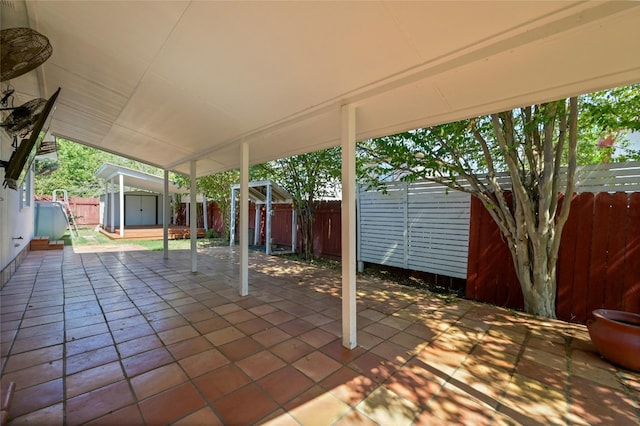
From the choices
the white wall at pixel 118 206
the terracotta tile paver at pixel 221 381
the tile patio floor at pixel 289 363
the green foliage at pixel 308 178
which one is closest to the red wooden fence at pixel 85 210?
the white wall at pixel 118 206

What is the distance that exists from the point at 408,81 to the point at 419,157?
6.43ft

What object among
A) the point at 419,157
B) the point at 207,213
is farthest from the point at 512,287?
the point at 207,213

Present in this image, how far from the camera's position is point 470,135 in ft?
13.5

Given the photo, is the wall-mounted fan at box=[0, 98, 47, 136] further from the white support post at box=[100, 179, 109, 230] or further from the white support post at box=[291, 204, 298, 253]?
the white support post at box=[100, 179, 109, 230]

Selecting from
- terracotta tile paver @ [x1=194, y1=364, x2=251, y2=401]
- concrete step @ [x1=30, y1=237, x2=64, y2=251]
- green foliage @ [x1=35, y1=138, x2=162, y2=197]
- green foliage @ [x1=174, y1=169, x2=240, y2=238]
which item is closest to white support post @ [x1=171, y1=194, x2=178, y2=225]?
green foliage @ [x1=174, y1=169, x2=240, y2=238]

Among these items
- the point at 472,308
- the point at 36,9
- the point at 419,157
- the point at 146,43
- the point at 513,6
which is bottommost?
the point at 472,308

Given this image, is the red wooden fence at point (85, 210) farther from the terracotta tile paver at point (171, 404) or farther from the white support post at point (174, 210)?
the terracotta tile paver at point (171, 404)

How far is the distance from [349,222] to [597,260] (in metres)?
3.16

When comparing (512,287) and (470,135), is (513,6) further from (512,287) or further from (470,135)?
(512,287)

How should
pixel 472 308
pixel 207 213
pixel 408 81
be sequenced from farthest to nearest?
pixel 207 213 < pixel 472 308 < pixel 408 81

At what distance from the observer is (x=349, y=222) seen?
7.89 feet

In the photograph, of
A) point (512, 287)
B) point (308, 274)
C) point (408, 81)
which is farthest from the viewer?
point (308, 274)

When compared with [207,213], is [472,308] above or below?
below

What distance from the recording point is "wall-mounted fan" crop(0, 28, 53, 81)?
67.9 inches
